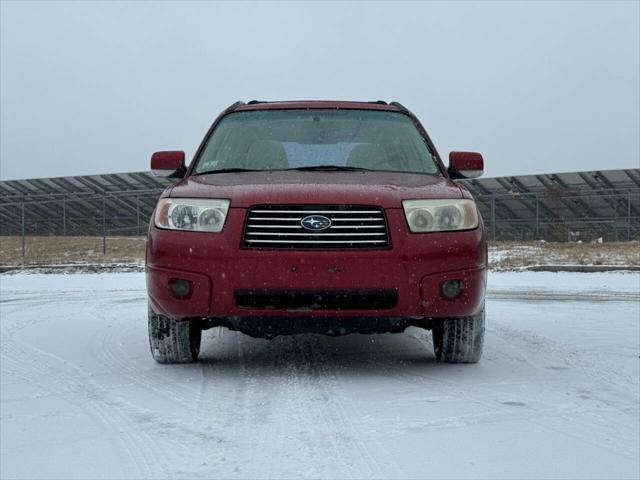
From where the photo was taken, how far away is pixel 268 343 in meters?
5.07

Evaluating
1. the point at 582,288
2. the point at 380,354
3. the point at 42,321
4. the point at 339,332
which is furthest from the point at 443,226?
the point at 582,288

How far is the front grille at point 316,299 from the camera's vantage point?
11.8 feet

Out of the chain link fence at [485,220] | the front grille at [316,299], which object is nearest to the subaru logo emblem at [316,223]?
the front grille at [316,299]

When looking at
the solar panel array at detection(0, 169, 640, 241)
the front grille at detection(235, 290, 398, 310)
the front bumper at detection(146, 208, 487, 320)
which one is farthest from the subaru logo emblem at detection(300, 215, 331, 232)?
the solar panel array at detection(0, 169, 640, 241)

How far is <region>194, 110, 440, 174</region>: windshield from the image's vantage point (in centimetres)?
471

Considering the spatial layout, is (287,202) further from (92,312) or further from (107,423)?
(92,312)

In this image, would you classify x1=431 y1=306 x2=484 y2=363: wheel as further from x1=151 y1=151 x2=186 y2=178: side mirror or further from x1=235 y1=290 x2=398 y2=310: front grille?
x1=151 y1=151 x2=186 y2=178: side mirror

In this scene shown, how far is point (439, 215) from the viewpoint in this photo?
12.5 feet

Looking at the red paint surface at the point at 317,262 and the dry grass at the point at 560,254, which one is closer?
the red paint surface at the point at 317,262

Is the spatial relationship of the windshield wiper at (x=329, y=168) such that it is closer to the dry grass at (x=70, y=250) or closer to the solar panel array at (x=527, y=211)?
the dry grass at (x=70, y=250)

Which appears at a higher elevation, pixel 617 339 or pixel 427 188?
pixel 427 188

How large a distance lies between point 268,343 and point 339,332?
139cm

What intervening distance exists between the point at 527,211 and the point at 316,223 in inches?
690

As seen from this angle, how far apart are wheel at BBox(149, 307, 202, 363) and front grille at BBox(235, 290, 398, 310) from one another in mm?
573
